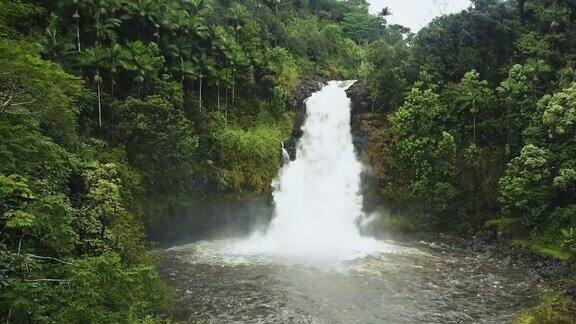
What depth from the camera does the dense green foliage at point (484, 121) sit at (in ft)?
83.3

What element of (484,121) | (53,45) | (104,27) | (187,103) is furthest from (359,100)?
(53,45)

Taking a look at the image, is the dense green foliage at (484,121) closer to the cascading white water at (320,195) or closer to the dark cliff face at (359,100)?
the dark cliff face at (359,100)

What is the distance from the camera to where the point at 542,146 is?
1046 inches

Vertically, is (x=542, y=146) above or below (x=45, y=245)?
above

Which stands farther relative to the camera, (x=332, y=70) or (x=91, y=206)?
(x=332, y=70)

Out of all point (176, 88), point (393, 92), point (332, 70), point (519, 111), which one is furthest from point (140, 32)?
point (519, 111)

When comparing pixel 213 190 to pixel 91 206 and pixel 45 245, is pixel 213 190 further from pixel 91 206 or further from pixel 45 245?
pixel 45 245

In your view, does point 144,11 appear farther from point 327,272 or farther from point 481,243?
point 481,243

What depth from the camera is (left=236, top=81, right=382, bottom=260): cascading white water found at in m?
28.2

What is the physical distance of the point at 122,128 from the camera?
24938 mm

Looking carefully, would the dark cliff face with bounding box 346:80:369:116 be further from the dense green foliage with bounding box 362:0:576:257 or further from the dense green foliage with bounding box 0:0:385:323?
the dense green foliage with bounding box 0:0:385:323

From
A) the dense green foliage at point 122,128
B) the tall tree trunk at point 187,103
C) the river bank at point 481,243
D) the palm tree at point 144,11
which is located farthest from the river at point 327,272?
the palm tree at point 144,11

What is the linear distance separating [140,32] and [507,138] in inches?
990

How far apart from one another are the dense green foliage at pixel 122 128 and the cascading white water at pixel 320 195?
2073 millimetres
